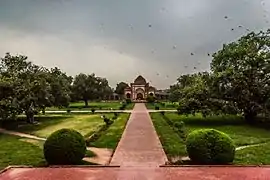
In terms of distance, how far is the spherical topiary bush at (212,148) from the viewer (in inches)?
418

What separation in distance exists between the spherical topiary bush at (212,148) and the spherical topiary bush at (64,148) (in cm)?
320

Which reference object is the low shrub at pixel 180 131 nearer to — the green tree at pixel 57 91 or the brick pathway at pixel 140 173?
the brick pathway at pixel 140 173

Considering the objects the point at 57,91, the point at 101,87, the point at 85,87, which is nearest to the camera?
the point at 57,91

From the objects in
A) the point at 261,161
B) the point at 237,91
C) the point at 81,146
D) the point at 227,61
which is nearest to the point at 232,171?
the point at 261,161

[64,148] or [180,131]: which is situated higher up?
[64,148]

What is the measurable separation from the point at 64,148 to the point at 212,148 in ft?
13.2

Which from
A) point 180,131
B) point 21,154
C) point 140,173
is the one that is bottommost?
point 140,173

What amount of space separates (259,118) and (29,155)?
19.4m

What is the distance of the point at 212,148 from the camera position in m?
10.6

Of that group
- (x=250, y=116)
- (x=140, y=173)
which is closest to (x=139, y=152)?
(x=140, y=173)

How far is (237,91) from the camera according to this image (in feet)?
82.7

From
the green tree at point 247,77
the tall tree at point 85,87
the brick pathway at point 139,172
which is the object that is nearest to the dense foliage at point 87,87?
the tall tree at point 85,87

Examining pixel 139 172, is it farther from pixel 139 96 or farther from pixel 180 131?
pixel 139 96

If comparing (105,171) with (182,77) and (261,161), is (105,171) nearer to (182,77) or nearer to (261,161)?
(261,161)
